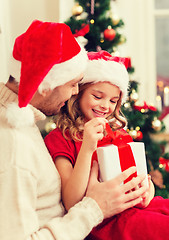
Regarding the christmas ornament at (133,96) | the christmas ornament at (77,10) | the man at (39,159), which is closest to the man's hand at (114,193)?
the man at (39,159)

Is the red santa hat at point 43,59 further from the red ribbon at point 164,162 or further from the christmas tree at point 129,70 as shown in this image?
the red ribbon at point 164,162

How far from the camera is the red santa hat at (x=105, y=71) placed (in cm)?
140

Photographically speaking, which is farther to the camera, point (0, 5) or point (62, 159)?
point (0, 5)

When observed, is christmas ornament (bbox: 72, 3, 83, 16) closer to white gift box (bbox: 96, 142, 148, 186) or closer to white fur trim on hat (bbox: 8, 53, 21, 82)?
white fur trim on hat (bbox: 8, 53, 21, 82)

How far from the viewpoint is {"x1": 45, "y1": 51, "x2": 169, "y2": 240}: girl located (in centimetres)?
114

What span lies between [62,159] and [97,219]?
33 centimetres

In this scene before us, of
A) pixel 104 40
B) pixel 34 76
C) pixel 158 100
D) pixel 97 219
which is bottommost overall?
pixel 158 100

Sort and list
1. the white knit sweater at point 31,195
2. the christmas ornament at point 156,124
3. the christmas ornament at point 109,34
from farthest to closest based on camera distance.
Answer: the christmas ornament at point 156,124, the christmas ornament at point 109,34, the white knit sweater at point 31,195

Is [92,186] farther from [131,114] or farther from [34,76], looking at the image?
[131,114]

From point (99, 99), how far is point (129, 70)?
2.87ft

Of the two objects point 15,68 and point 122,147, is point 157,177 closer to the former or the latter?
point 122,147

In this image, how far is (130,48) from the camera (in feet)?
9.76

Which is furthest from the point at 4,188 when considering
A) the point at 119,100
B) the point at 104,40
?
the point at 104,40

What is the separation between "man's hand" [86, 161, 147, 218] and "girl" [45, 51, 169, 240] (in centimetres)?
5
